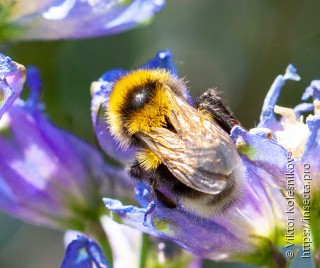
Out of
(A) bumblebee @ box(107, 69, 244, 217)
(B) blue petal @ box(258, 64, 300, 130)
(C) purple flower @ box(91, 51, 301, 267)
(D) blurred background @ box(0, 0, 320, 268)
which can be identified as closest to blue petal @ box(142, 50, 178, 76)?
(C) purple flower @ box(91, 51, 301, 267)

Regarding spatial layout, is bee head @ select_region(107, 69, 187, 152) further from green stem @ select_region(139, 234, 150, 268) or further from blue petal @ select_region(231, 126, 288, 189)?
green stem @ select_region(139, 234, 150, 268)

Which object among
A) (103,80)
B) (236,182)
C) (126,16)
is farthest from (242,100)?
(236,182)

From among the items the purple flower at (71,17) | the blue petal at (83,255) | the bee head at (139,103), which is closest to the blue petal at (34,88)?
the purple flower at (71,17)

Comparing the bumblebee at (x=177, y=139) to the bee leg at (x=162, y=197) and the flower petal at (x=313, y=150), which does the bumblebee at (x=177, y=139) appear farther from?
the flower petal at (x=313, y=150)

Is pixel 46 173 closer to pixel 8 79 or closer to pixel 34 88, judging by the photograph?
pixel 34 88

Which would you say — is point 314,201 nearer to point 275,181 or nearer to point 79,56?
point 275,181

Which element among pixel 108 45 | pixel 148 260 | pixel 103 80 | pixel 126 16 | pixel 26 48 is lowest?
pixel 148 260
